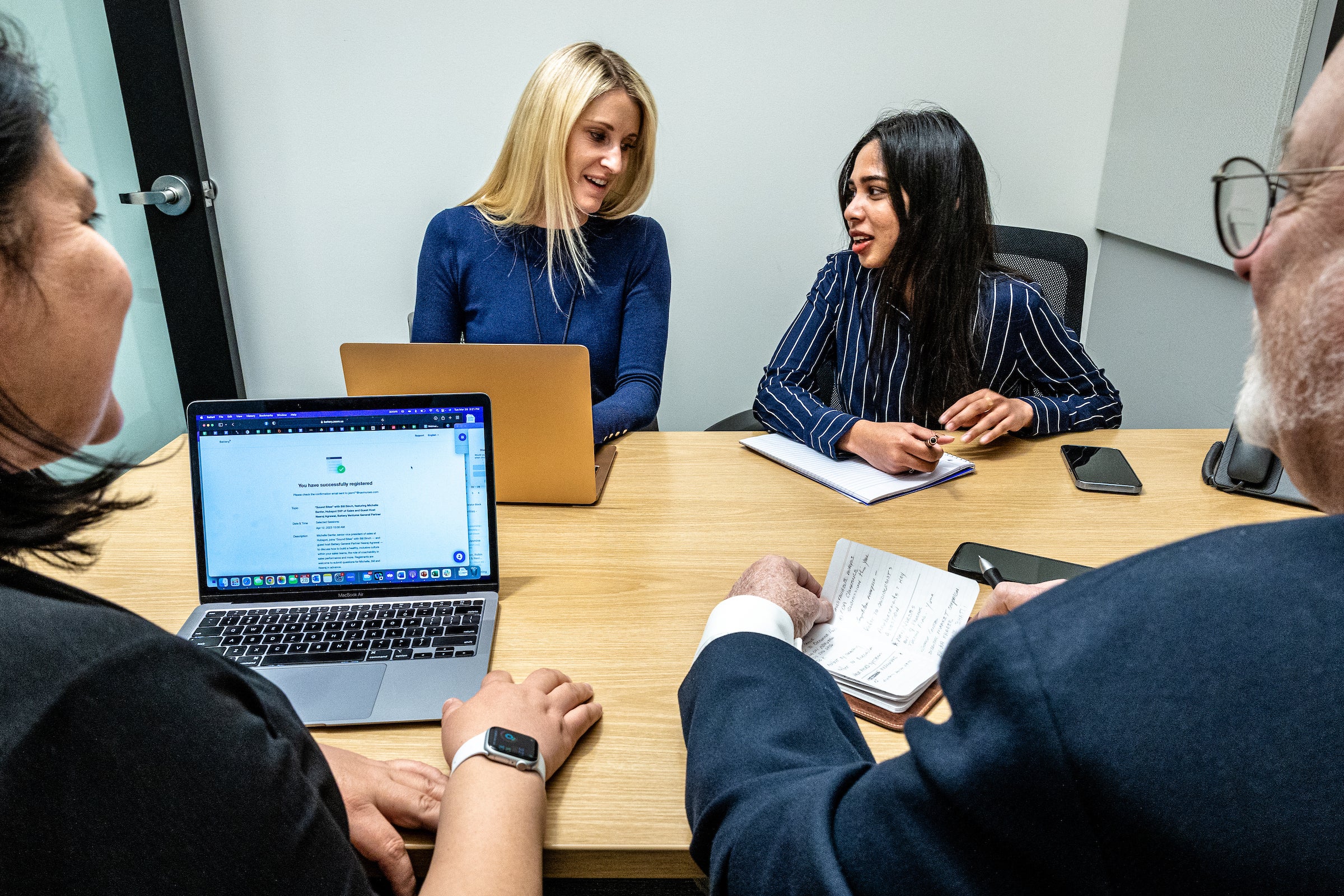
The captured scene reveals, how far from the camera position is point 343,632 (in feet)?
→ 3.16

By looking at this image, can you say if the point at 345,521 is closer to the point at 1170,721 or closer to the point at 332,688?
the point at 332,688

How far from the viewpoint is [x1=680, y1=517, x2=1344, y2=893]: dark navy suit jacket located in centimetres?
40

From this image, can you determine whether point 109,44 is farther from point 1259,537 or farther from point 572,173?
point 1259,537

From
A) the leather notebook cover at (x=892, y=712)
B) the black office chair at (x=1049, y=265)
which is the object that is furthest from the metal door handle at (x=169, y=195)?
the leather notebook cover at (x=892, y=712)

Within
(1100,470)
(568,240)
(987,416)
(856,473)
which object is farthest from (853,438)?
(568,240)

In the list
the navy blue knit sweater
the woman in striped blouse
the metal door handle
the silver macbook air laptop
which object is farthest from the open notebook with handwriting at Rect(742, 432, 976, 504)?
the metal door handle

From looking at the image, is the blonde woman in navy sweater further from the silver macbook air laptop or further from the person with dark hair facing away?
the person with dark hair facing away

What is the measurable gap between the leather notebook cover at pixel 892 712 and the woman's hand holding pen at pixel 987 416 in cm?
72

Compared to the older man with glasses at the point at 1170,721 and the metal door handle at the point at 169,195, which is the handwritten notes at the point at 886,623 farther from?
the metal door handle at the point at 169,195

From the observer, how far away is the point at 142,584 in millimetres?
1110

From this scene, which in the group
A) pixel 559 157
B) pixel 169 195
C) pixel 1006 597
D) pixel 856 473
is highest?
pixel 559 157

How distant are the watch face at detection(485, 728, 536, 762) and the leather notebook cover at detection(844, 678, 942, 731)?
30 centimetres

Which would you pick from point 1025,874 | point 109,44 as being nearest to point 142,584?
point 1025,874

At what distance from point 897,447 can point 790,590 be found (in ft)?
1.86
